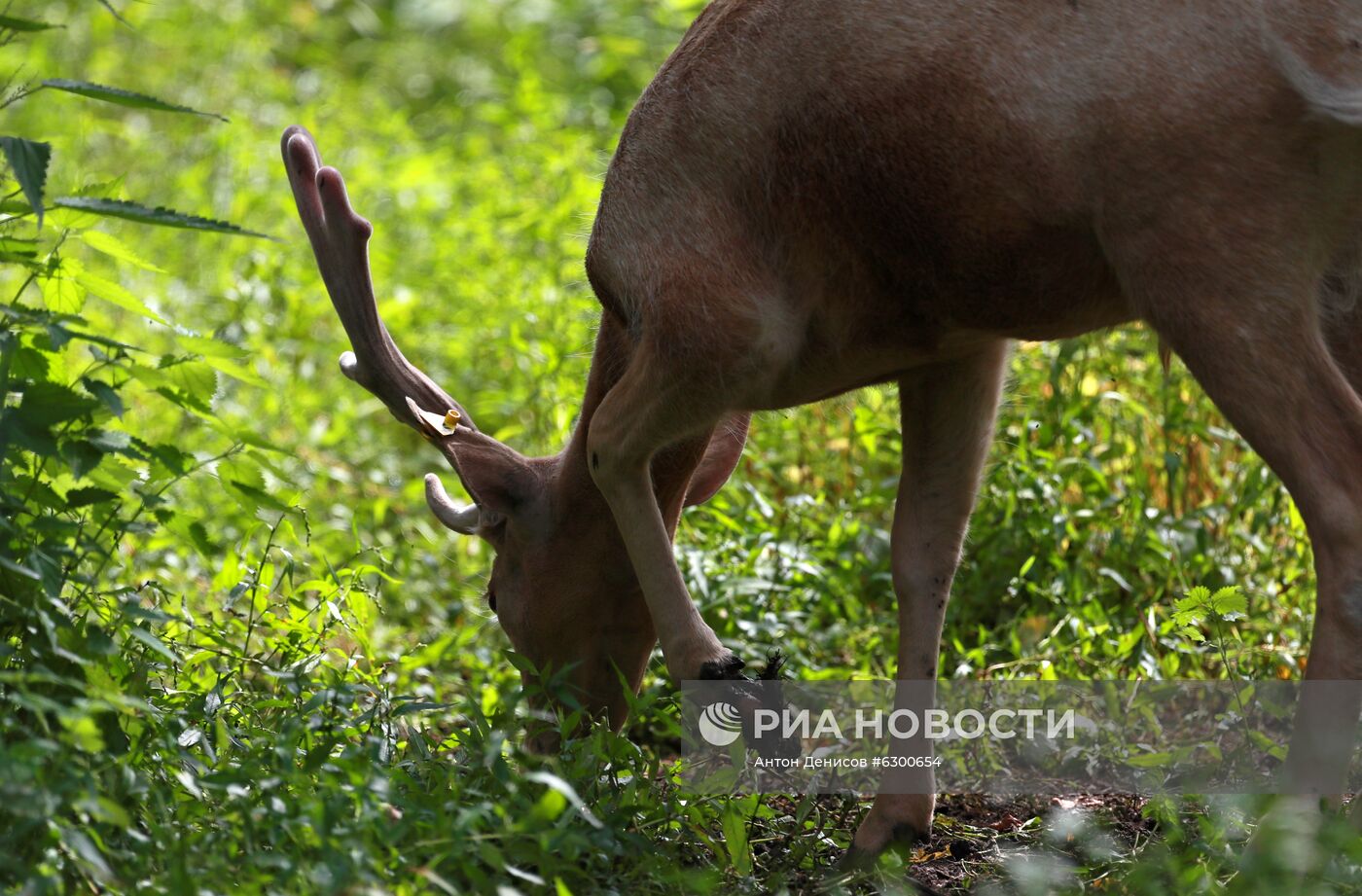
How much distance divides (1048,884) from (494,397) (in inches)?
158

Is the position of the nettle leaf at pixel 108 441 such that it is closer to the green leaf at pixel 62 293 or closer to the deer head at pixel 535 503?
the green leaf at pixel 62 293

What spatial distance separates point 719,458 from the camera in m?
4.74

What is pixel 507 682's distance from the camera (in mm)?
5141

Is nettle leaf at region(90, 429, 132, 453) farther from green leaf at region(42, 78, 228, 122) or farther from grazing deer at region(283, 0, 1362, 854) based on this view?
grazing deer at region(283, 0, 1362, 854)

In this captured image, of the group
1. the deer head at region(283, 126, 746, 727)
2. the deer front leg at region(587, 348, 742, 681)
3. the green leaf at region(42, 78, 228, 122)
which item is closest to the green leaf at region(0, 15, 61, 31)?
the green leaf at region(42, 78, 228, 122)

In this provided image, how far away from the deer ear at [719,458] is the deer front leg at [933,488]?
0.52 metres

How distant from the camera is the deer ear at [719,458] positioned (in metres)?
4.73

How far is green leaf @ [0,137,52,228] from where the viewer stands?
3199 millimetres

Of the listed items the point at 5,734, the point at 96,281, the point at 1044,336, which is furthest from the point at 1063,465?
the point at 5,734

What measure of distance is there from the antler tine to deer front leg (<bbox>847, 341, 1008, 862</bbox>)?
136 cm

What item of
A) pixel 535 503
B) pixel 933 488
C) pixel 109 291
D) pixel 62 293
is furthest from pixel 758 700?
pixel 62 293

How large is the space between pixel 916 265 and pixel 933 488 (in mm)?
861

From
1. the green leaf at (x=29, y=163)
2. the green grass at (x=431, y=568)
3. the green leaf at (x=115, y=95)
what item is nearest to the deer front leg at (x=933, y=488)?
the green grass at (x=431, y=568)

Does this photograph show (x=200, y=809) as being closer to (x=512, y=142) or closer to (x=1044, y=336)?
(x=1044, y=336)
